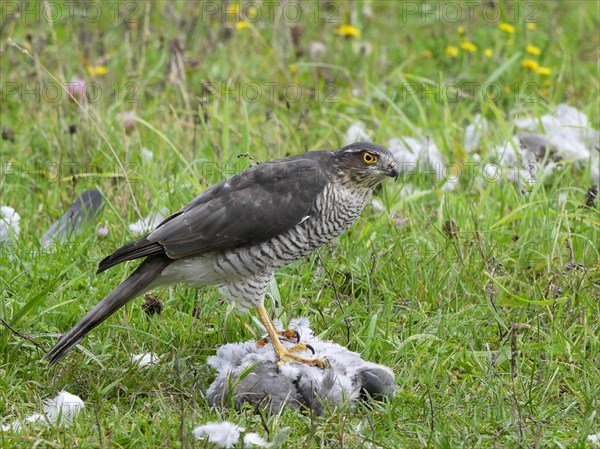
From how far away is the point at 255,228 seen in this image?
416 centimetres

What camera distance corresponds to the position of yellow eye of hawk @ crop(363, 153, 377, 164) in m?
4.32

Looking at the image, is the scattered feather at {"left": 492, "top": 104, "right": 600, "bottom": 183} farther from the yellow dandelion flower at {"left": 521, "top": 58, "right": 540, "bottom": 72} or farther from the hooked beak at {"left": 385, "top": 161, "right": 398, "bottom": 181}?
the hooked beak at {"left": 385, "top": 161, "right": 398, "bottom": 181}

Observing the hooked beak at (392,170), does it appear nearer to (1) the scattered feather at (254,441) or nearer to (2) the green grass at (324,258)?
(2) the green grass at (324,258)

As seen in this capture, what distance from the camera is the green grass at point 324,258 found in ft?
12.5

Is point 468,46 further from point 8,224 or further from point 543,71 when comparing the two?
point 8,224

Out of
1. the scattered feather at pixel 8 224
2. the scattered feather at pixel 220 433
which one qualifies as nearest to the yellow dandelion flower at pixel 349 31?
the scattered feather at pixel 8 224

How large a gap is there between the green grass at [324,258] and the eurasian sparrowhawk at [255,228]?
32 cm

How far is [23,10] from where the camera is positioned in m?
8.12

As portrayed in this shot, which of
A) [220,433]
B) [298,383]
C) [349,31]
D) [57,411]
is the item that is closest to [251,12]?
[349,31]

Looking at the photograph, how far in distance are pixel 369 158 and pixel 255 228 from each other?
2.03 feet

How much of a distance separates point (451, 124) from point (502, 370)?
257 centimetres

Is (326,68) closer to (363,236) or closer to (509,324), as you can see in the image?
(363,236)

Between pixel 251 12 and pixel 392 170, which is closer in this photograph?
pixel 392 170

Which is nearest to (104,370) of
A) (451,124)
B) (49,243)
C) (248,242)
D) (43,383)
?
(43,383)
